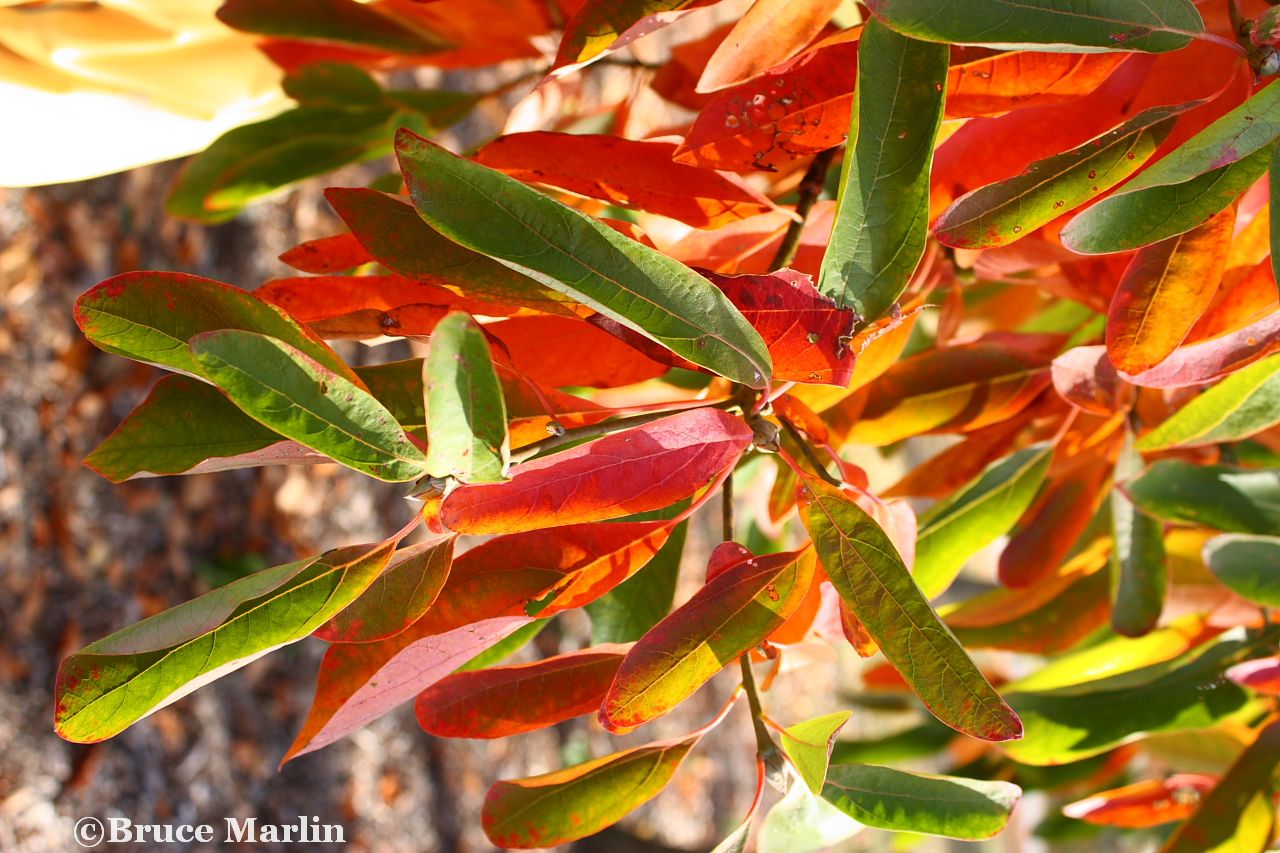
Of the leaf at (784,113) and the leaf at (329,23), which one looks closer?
the leaf at (784,113)

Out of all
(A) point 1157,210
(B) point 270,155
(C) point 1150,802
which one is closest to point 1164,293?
(A) point 1157,210

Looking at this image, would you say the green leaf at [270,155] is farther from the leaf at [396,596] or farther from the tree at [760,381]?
the leaf at [396,596]

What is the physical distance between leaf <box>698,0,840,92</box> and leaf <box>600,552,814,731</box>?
0.57 ft

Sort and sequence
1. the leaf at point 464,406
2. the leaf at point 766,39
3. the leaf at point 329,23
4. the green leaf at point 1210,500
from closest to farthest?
1. the leaf at point 464,406
2. the leaf at point 766,39
3. the green leaf at point 1210,500
4. the leaf at point 329,23

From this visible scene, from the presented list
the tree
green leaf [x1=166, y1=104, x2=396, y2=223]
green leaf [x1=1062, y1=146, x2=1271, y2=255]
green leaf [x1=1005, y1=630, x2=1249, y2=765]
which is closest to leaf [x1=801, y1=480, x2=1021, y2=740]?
the tree

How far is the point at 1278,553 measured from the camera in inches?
16.6

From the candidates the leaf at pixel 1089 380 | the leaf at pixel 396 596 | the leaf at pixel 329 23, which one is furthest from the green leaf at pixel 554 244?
the leaf at pixel 329 23

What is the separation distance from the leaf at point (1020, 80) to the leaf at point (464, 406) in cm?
20

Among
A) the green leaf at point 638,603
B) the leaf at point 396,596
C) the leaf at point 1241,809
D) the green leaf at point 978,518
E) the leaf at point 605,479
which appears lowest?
the leaf at point 1241,809

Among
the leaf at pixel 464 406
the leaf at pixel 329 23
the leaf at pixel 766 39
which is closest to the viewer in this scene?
the leaf at pixel 464 406

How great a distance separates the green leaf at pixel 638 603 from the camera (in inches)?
19.5

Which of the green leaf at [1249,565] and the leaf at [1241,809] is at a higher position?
the green leaf at [1249,565]

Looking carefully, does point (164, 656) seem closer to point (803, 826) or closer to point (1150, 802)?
point (803, 826)

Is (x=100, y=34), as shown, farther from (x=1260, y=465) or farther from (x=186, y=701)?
(x=186, y=701)
